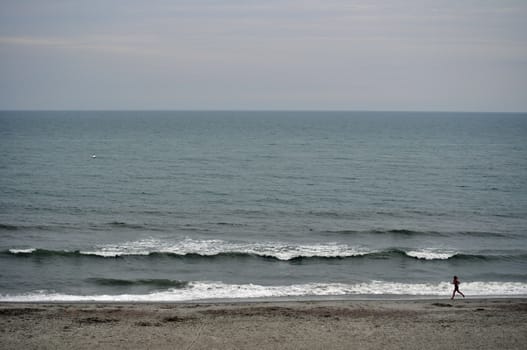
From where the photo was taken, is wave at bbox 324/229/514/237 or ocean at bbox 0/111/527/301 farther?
wave at bbox 324/229/514/237

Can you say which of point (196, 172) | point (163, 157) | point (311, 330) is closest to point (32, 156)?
point (163, 157)

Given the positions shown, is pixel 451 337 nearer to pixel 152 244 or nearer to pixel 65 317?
pixel 65 317

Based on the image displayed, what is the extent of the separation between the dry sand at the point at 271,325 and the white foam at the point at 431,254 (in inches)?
268

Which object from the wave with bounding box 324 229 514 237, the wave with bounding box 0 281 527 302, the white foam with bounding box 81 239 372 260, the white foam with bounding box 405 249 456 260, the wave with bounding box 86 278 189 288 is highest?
the wave with bounding box 324 229 514 237

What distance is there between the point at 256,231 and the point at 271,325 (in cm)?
1594

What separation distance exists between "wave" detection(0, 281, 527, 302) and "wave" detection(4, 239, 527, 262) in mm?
3787

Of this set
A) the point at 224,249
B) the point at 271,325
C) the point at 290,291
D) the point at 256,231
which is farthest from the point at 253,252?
the point at 271,325

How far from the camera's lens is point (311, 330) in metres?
20.2

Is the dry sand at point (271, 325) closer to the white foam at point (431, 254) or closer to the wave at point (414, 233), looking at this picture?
the white foam at point (431, 254)

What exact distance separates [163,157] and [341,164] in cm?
2749

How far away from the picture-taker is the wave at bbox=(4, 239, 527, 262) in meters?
30.9

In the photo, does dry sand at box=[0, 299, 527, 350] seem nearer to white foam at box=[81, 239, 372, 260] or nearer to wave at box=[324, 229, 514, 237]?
white foam at box=[81, 239, 372, 260]

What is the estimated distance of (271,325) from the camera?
2072cm

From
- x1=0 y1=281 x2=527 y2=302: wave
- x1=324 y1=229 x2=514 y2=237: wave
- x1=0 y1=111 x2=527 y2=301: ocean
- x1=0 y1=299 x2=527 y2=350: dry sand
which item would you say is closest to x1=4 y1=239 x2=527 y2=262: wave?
x1=0 y1=111 x2=527 y2=301: ocean
